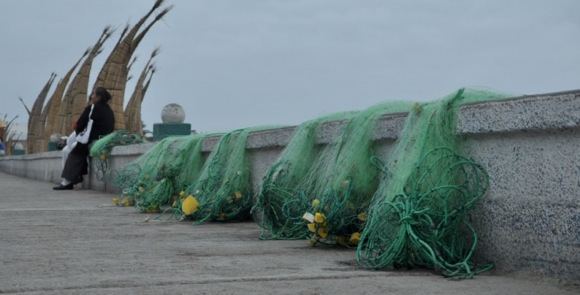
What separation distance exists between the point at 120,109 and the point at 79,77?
165 inches

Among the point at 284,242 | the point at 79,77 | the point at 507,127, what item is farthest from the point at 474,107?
the point at 79,77

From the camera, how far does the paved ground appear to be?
124 inches

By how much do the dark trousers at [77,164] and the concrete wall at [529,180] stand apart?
951 cm

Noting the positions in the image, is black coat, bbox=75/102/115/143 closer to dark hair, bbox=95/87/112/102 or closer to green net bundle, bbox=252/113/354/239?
dark hair, bbox=95/87/112/102

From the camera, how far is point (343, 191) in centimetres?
443

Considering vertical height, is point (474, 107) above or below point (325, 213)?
above

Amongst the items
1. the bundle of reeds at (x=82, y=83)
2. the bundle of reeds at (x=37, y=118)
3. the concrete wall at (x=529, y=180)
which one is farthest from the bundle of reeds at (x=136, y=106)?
the concrete wall at (x=529, y=180)

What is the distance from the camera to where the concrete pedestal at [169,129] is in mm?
12633

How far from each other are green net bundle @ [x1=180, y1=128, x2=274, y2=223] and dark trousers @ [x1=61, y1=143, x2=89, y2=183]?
6156 millimetres

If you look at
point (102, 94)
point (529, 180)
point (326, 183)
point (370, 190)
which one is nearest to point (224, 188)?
point (326, 183)

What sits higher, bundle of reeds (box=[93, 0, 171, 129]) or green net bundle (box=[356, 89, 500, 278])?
bundle of reeds (box=[93, 0, 171, 129])

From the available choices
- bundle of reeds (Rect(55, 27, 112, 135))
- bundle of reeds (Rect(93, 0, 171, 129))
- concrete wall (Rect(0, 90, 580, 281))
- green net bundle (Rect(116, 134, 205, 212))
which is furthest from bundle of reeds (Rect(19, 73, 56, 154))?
concrete wall (Rect(0, 90, 580, 281))

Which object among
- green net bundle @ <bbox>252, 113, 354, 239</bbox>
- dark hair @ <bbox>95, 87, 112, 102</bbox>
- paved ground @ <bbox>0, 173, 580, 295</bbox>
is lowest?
paved ground @ <bbox>0, 173, 580, 295</bbox>

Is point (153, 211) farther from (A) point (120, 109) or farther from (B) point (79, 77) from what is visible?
(B) point (79, 77)
